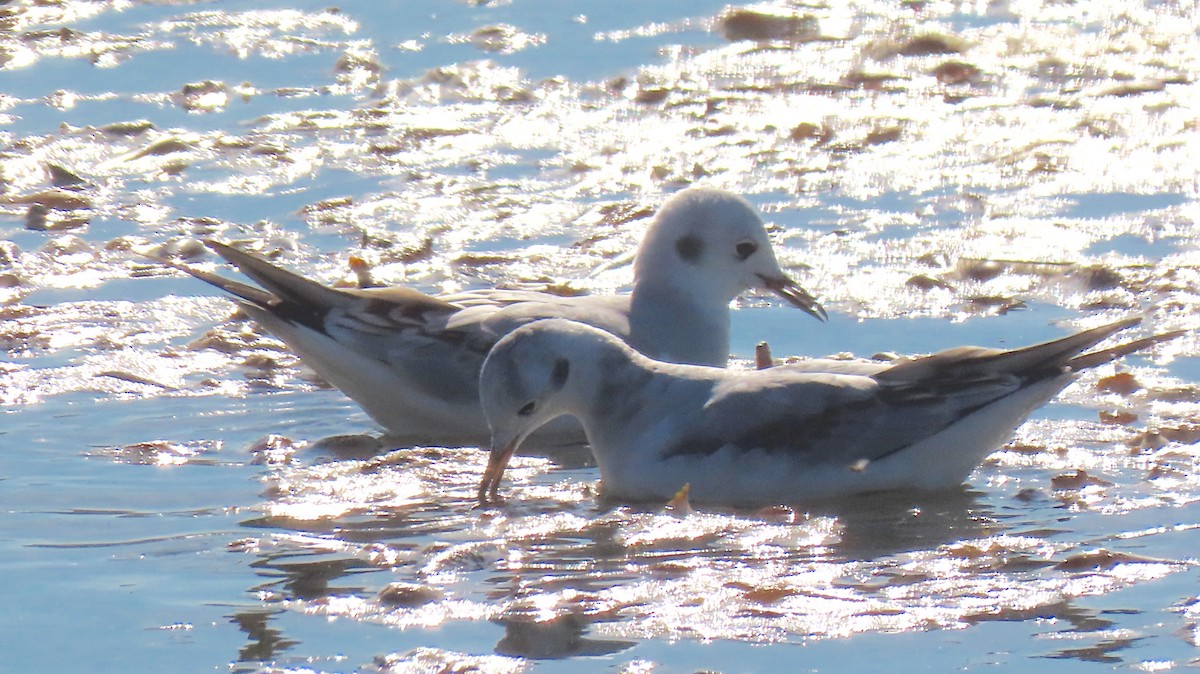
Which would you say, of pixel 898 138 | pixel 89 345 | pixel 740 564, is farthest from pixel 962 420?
pixel 898 138

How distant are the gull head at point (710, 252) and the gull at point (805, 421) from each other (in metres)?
1.34

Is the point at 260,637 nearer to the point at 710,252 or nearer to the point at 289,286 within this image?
the point at 289,286

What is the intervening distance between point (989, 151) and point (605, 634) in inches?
235

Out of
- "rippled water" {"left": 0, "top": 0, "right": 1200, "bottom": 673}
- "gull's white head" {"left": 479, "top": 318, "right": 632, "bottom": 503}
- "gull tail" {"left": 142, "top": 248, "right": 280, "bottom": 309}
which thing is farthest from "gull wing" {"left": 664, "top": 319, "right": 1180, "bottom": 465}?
"gull tail" {"left": 142, "top": 248, "right": 280, "bottom": 309}

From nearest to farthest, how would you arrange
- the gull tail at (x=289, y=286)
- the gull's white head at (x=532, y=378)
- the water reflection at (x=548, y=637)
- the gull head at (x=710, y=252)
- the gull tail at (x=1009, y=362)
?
the water reflection at (x=548, y=637) → the gull tail at (x=1009, y=362) → the gull's white head at (x=532, y=378) → the gull tail at (x=289, y=286) → the gull head at (x=710, y=252)

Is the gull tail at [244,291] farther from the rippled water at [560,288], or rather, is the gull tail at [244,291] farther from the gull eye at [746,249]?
the gull eye at [746,249]

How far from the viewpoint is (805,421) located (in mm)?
6652

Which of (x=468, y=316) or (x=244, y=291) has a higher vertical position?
(x=244, y=291)

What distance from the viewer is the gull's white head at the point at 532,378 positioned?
6.79 metres

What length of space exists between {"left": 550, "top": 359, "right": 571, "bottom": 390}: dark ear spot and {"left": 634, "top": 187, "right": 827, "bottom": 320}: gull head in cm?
134

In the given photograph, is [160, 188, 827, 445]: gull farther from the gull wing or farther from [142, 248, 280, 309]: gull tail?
the gull wing

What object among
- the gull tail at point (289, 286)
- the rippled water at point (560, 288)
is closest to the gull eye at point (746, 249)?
the rippled water at point (560, 288)

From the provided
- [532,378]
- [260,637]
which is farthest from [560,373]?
[260,637]

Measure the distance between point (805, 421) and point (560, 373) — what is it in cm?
89
